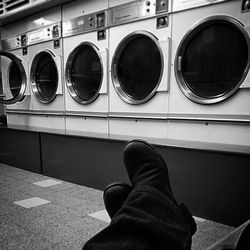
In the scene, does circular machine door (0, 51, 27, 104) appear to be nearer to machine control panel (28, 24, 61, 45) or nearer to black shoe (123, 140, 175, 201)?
machine control panel (28, 24, 61, 45)

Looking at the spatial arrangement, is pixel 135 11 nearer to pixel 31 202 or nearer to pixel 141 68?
pixel 141 68

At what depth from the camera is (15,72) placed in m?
3.61

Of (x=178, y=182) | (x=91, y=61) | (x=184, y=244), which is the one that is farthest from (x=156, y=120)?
(x=184, y=244)

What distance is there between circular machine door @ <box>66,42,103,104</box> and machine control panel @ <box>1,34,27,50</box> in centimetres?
102

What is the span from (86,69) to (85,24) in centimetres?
48

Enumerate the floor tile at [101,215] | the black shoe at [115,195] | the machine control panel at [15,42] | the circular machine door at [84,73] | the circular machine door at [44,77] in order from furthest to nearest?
the machine control panel at [15,42] → the circular machine door at [44,77] → the circular machine door at [84,73] → the floor tile at [101,215] → the black shoe at [115,195]

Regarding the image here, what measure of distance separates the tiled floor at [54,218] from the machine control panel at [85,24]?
1.61m

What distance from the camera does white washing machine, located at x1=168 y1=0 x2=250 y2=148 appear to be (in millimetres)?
1615

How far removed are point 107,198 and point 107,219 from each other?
705 mm

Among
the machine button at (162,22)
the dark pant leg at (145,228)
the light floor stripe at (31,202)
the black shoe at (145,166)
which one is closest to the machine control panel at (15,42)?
the machine button at (162,22)

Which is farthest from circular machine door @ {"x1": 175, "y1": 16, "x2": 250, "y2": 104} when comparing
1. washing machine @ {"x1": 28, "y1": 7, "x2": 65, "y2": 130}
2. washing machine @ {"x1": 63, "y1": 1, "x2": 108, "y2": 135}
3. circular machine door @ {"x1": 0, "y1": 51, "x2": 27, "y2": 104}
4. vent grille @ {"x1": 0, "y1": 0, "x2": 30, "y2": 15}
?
circular machine door @ {"x1": 0, "y1": 51, "x2": 27, "y2": 104}

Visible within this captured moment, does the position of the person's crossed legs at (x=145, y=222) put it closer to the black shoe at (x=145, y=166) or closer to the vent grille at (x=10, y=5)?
the black shoe at (x=145, y=166)

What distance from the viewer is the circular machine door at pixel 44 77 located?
3.03 metres

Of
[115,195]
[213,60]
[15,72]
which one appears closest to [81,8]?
[213,60]
